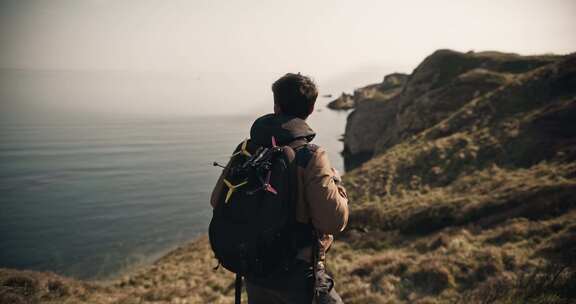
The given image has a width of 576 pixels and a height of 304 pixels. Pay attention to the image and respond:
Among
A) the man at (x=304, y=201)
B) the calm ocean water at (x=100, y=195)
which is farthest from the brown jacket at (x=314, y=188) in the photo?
the calm ocean water at (x=100, y=195)

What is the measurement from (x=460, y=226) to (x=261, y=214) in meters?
11.5

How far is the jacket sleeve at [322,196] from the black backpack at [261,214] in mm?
117

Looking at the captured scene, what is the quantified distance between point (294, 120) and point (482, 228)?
10890 mm

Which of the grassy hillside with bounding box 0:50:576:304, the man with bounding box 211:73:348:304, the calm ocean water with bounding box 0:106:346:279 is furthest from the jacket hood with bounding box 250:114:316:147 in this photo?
the calm ocean water with bounding box 0:106:346:279

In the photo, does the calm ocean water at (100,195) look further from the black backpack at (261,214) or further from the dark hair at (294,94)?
the dark hair at (294,94)

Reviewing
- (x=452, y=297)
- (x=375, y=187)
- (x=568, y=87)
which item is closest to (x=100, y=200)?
(x=375, y=187)

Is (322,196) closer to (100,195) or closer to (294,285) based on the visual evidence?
(294,285)

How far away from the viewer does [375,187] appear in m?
24.3

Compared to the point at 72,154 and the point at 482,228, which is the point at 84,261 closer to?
Answer: the point at 482,228

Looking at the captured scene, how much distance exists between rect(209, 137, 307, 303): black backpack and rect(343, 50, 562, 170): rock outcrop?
33467mm

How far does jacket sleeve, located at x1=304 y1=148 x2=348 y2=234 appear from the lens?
248 centimetres

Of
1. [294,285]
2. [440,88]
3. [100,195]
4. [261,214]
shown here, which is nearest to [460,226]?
[294,285]

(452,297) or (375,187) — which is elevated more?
(452,297)

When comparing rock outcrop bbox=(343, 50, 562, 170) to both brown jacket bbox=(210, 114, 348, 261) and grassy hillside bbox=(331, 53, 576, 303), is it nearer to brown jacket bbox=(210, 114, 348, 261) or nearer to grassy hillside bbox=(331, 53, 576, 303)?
grassy hillside bbox=(331, 53, 576, 303)
